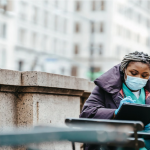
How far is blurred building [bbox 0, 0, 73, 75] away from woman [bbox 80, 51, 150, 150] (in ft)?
112

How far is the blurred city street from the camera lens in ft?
152

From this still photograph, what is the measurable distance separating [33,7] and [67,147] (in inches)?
1835

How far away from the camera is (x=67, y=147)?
16.0 feet

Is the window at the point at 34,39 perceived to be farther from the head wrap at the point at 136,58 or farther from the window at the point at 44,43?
the head wrap at the point at 136,58

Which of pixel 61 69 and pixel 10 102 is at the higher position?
pixel 61 69

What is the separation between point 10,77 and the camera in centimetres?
405

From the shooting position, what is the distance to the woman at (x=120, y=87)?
3648mm

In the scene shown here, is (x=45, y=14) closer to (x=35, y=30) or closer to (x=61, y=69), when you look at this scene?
(x=35, y=30)

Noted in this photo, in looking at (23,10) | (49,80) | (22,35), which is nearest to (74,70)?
(22,35)

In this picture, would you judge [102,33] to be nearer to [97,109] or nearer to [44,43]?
[44,43]

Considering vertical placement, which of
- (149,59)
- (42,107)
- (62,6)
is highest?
(62,6)

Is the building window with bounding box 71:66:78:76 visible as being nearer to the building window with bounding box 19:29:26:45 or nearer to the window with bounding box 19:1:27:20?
the building window with bounding box 19:29:26:45

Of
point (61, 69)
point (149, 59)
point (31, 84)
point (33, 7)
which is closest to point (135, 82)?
point (149, 59)

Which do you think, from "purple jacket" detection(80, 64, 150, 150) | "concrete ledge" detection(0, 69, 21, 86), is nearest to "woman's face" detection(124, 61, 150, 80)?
"purple jacket" detection(80, 64, 150, 150)
